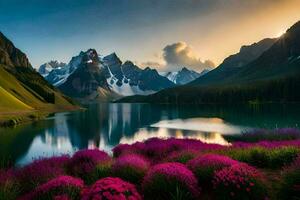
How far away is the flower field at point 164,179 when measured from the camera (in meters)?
11.8

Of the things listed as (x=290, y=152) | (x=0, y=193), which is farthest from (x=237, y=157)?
(x=0, y=193)

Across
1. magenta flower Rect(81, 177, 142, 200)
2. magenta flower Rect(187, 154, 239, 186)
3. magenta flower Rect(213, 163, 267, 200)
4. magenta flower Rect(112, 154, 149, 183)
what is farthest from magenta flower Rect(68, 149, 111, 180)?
magenta flower Rect(213, 163, 267, 200)

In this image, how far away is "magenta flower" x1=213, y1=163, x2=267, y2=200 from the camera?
38.7 ft

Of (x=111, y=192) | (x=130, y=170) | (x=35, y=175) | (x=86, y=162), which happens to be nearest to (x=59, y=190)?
(x=111, y=192)

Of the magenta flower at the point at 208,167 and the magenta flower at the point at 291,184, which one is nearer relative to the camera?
the magenta flower at the point at 291,184

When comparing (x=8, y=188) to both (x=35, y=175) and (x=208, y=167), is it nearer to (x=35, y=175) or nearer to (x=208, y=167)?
(x=35, y=175)

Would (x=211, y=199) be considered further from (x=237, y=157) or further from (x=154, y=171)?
(x=237, y=157)

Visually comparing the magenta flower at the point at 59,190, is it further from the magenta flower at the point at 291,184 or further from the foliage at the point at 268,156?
the foliage at the point at 268,156

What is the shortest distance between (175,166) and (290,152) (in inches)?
339

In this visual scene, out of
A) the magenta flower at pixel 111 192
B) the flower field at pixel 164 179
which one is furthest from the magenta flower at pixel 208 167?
the magenta flower at pixel 111 192

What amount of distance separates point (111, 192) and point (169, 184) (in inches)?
106

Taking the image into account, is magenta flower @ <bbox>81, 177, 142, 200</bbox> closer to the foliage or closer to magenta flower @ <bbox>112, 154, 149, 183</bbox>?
magenta flower @ <bbox>112, 154, 149, 183</bbox>

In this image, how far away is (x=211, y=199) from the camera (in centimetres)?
1298

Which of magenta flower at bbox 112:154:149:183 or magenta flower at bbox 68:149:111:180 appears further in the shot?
magenta flower at bbox 68:149:111:180
